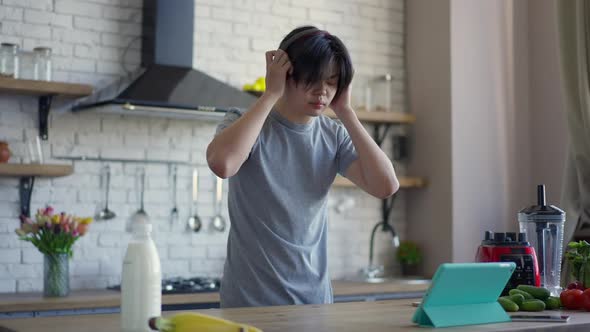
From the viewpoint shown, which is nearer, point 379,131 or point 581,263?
point 581,263

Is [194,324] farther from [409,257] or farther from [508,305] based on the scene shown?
[409,257]

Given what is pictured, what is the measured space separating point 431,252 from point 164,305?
1958 millimetres

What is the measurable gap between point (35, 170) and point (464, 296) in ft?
8.09

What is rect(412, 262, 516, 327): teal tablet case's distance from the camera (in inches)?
71.1

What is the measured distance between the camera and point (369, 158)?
93.1 inches

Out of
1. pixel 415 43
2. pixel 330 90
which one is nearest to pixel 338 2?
pixel 415 43

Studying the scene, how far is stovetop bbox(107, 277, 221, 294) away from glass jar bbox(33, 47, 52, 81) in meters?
1.02

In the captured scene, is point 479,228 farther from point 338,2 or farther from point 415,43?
point 338,2

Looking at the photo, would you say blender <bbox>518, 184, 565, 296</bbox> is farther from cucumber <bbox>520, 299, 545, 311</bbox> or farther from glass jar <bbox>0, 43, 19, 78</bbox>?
glass jar <bbox>0, 43, 19, 78</bbox>

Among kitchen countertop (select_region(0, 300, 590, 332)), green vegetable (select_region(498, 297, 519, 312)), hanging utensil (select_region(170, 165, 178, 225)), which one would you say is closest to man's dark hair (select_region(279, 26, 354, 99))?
kitchen countertop (select_region(0, 300, 590, 332))

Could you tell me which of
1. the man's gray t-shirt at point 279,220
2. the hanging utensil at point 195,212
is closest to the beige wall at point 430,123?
the hanging utensil at point 195,212

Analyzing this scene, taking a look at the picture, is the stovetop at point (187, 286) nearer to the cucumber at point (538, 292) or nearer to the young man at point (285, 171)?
the young man at point (285, 171)

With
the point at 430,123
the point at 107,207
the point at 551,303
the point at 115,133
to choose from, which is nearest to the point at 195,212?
the point at 107,207

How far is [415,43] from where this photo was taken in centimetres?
520
